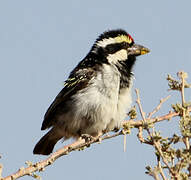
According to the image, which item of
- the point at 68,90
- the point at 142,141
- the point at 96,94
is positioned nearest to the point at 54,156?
the point at 142,141

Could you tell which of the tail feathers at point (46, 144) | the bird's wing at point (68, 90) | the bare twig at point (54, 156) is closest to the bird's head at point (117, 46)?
the bird's wing at point (68, 90)

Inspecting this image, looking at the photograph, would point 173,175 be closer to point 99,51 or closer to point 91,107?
point 91,107

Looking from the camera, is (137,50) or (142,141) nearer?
(142,141)

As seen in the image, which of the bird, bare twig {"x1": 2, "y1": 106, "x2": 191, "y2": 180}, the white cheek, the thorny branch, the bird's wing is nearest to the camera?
the thorny branch

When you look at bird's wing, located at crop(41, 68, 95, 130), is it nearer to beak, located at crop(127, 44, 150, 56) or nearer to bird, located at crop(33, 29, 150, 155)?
bird, located at crop(33, 29, 150, 155)

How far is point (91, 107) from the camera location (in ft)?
17.0

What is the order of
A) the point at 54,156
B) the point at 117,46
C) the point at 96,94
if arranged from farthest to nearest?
the point at 117,46
the point at 96,94
the point at 54,156

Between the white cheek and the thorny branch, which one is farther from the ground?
the white cheek

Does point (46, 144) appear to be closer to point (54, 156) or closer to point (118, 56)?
point (118, 56)

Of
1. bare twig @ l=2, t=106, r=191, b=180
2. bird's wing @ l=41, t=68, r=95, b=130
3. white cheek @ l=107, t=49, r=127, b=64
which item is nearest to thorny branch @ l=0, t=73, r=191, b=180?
bare twig @ l=2, t=106, r=191, b=180

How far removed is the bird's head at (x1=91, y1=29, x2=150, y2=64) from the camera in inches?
231

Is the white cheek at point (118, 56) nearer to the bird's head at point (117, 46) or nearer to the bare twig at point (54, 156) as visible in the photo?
the bird's head at point (117, 46)

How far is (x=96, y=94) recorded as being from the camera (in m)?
5.14

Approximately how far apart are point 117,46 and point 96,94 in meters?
1.09
